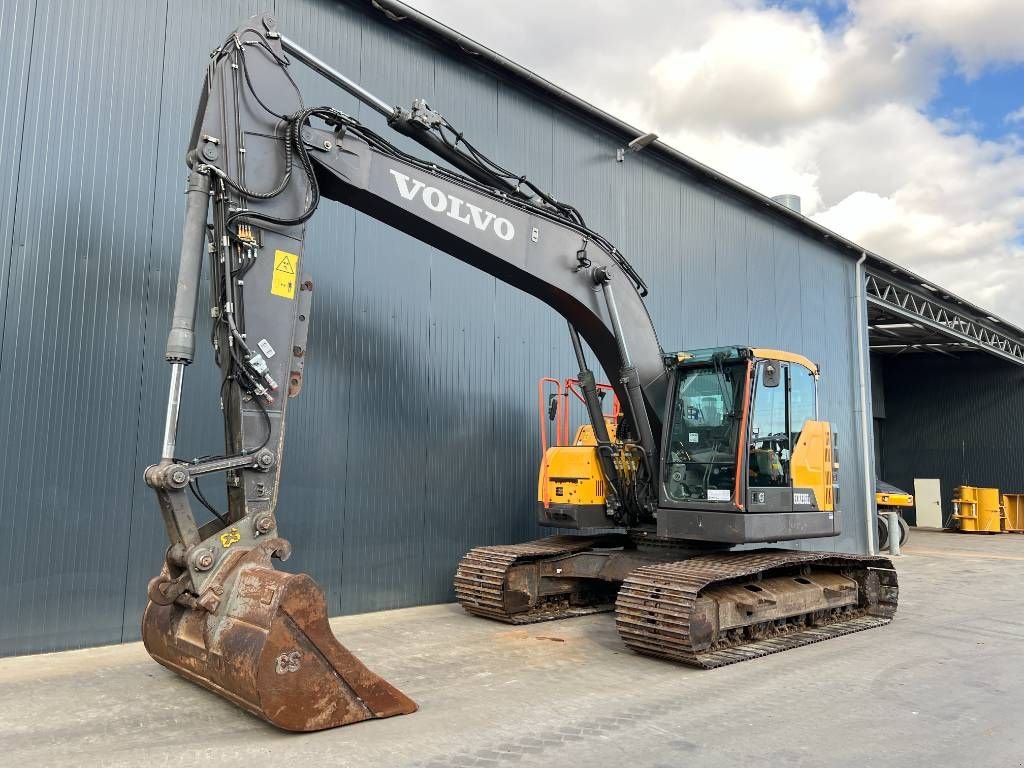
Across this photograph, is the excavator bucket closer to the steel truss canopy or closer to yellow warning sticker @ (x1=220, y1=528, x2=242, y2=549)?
yellow warning sticker @ (x1=220, y1=528, x2=242, y2=549)

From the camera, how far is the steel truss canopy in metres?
20.7

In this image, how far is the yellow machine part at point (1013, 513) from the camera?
2541 centimetres

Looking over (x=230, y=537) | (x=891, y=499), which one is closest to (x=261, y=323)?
(x=230, y=537)

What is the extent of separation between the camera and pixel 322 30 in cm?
916

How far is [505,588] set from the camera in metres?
8.19

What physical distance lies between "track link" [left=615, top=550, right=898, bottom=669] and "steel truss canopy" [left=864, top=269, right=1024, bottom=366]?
42.3 ft

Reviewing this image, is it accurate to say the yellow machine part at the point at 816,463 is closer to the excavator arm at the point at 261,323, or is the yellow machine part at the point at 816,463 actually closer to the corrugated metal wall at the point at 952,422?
the excavator arm at the point at 261,323

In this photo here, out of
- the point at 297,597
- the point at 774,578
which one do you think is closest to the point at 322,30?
the point at 297,597

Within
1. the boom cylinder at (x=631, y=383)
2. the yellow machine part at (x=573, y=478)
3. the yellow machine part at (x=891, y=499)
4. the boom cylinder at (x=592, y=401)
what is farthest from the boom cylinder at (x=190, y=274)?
the yellow machine part at (x=891, y=499)

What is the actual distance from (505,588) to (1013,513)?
24899 mm

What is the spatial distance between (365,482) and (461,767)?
5.20 meters

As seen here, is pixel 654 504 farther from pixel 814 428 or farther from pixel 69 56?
pixel 69 56

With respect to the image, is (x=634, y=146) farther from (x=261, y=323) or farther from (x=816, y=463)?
(x=261, y=323)

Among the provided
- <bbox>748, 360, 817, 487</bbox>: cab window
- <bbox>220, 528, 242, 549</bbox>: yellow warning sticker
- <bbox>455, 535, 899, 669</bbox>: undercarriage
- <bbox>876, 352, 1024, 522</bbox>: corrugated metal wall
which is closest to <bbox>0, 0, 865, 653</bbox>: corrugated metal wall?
<bbox>455, 535, 899, 669</bbox>: undercarriage
